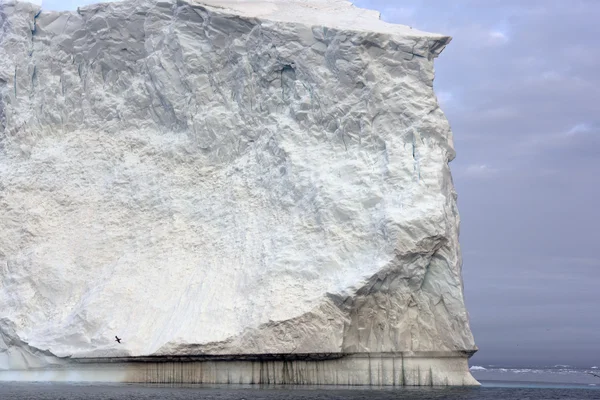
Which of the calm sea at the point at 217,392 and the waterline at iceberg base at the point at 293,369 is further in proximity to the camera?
the waterline at iceberg base at the point at 293,369

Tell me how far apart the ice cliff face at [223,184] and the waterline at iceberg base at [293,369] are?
0.28 m

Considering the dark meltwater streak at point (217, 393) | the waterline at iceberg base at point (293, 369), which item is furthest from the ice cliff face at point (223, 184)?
the dark meltwater streak at point (217, 393)

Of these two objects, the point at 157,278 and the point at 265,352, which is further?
the point at 157,278

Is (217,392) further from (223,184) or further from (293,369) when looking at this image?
(223,184)

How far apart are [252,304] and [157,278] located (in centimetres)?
308

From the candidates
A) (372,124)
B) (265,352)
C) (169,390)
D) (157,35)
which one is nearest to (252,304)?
(265,352)

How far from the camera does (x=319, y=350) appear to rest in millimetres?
19688

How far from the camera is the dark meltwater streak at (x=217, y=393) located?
56.4ft

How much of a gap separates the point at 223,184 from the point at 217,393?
267 inches

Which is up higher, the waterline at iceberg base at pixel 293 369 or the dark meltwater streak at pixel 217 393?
the waterline at iceberg base at pixel 293 369

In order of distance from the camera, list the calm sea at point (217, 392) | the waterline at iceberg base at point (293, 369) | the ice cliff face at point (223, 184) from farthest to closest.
Result: the ice cliff face at point (223, 184), the waterline at iceberg base at point (293, 369), the calm sea at point (217, 392)

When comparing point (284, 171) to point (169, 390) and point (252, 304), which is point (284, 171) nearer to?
point (252, 304)

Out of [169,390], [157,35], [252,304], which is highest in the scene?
[157,35]

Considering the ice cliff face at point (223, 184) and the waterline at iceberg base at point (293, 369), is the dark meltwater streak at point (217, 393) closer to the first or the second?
the waterline at iceberg base at point (293, 369)
